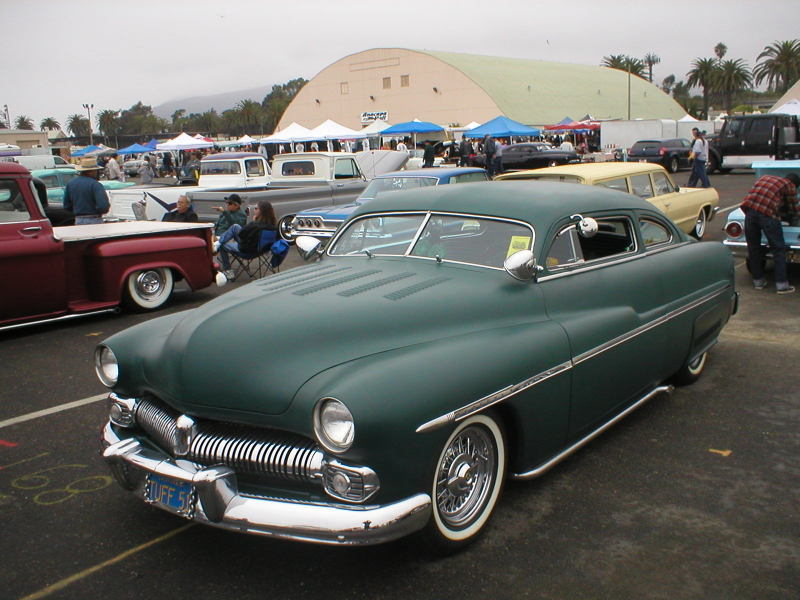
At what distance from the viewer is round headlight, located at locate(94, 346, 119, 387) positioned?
12.9ft

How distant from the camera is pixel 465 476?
348 centimetres

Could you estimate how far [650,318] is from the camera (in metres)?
4.79

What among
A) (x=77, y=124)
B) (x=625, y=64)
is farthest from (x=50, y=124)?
(x=625, y=64)

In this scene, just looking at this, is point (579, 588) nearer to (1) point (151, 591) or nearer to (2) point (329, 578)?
(2) point (329, 578)

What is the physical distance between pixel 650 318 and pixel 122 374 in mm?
3191

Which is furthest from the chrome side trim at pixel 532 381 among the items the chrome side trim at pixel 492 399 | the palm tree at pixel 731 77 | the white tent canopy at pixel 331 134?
the palm tree at pixel 731 77

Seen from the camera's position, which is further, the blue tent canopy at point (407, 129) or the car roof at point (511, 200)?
the blue tent canopy at point (407, 129)

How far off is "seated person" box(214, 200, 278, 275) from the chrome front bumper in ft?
24.6

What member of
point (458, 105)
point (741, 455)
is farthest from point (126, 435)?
point (458, 105)

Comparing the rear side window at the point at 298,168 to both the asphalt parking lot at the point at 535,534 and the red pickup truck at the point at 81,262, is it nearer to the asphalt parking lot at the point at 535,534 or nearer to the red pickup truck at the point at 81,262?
the red pickup truck at the point at 81,262

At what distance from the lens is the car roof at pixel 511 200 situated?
14.7 ft

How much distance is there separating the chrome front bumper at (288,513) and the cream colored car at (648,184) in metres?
7.20

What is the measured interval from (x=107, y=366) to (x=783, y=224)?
8.19m

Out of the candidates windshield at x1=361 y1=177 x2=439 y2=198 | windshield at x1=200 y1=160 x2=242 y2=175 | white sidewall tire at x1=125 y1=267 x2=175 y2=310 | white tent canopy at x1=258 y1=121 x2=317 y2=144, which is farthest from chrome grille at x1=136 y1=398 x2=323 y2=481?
white tent canopy at x1=258 y1=121 x2=317 y2=144
